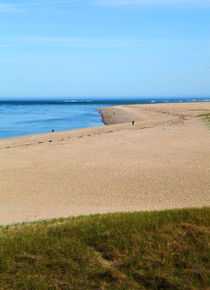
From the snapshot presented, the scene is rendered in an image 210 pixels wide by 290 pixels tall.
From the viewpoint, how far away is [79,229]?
7.26 meters

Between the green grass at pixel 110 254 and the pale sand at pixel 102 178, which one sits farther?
the pale sand at pixel 102 178

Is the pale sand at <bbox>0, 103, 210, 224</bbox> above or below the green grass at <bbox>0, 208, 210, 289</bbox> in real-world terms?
below

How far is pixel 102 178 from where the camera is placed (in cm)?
1498

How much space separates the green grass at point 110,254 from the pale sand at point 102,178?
2.73 meters

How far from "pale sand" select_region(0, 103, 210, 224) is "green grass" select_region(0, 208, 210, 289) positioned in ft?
8.96

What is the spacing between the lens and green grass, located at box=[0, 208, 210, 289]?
5281 mm

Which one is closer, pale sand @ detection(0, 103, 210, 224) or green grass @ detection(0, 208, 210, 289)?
green grass @ detection(0, 208, 210, 289)

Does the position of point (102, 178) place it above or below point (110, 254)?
below

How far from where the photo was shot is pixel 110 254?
616 cm

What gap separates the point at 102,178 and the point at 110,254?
8846 mm

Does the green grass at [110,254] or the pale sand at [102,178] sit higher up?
the green grass at [110,254]

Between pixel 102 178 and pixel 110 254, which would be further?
pixel 102 178

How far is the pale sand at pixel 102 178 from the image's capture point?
1099cm

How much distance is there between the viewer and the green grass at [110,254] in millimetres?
5281
